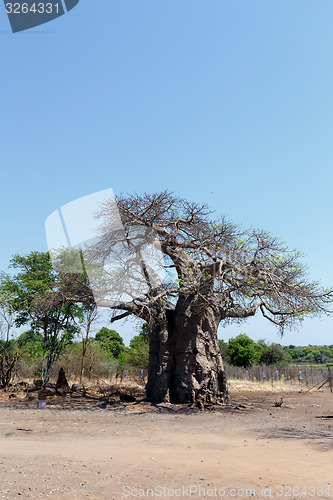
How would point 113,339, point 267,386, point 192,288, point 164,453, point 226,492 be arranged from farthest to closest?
1. point 113,339
2. point 267,386
3. point 192,288
4. point 164,453
5. point 226,492

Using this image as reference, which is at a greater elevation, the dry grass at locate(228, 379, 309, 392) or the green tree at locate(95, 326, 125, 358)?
the green tree at locate(95, 326, 125, 358)

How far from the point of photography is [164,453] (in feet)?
17.7

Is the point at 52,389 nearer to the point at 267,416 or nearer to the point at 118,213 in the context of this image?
the point at 118,213

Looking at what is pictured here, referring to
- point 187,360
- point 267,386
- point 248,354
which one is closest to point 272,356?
point 248,354

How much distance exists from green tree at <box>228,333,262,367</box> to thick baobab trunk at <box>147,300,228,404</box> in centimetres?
1626

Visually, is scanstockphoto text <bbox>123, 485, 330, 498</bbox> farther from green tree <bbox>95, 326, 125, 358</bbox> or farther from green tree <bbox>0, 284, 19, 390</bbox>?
green tree <bbox>95, 326, 125, 358</bbox>

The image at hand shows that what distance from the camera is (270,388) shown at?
19.3 metres

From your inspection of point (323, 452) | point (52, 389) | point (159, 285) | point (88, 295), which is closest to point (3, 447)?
point (323, 452)

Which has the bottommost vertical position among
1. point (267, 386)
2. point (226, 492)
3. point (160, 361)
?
point (267, 386)

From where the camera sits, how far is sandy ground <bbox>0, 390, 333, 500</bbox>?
12.0 feet

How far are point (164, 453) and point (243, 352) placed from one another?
22.9 m

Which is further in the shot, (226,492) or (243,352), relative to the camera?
(243,352)

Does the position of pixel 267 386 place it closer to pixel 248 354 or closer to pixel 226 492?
pixel 248 354

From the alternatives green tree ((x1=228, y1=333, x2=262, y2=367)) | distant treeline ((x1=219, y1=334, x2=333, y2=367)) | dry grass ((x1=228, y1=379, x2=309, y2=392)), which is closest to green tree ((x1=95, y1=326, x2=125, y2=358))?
distant treeline ((x1=219, y1=334, x2=333, y2=367))
